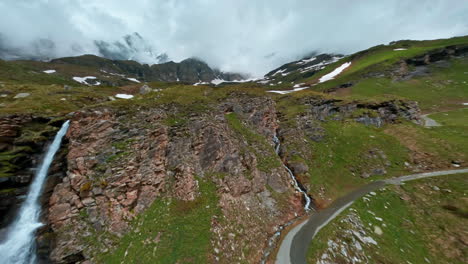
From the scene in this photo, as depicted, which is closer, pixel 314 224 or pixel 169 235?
pixel 169 235

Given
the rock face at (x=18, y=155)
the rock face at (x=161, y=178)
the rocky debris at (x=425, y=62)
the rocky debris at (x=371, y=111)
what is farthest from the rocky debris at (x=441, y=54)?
the rock face at (x=18, y=155)

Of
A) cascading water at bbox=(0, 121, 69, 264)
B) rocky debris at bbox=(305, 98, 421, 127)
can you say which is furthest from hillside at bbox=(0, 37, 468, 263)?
rocky debris at bbox=(305, 98, 421, 127)

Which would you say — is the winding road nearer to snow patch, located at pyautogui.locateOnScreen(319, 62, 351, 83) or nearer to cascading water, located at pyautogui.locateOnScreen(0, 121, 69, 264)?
cascading water, located at pyautogui.locateOnScreen(0, 121, 69, 264)

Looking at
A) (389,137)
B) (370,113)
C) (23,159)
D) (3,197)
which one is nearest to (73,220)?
(3,197)

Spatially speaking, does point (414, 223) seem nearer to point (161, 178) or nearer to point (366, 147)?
point (366, 147)

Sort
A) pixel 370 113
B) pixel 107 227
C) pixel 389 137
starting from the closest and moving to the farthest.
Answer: pixel 107 227 < pixel 389 137 < pixel 370 113

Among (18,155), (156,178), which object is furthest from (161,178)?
(18,155)

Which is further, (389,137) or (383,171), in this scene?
(389,137)

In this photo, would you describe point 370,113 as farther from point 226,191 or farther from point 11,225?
point 11,225
